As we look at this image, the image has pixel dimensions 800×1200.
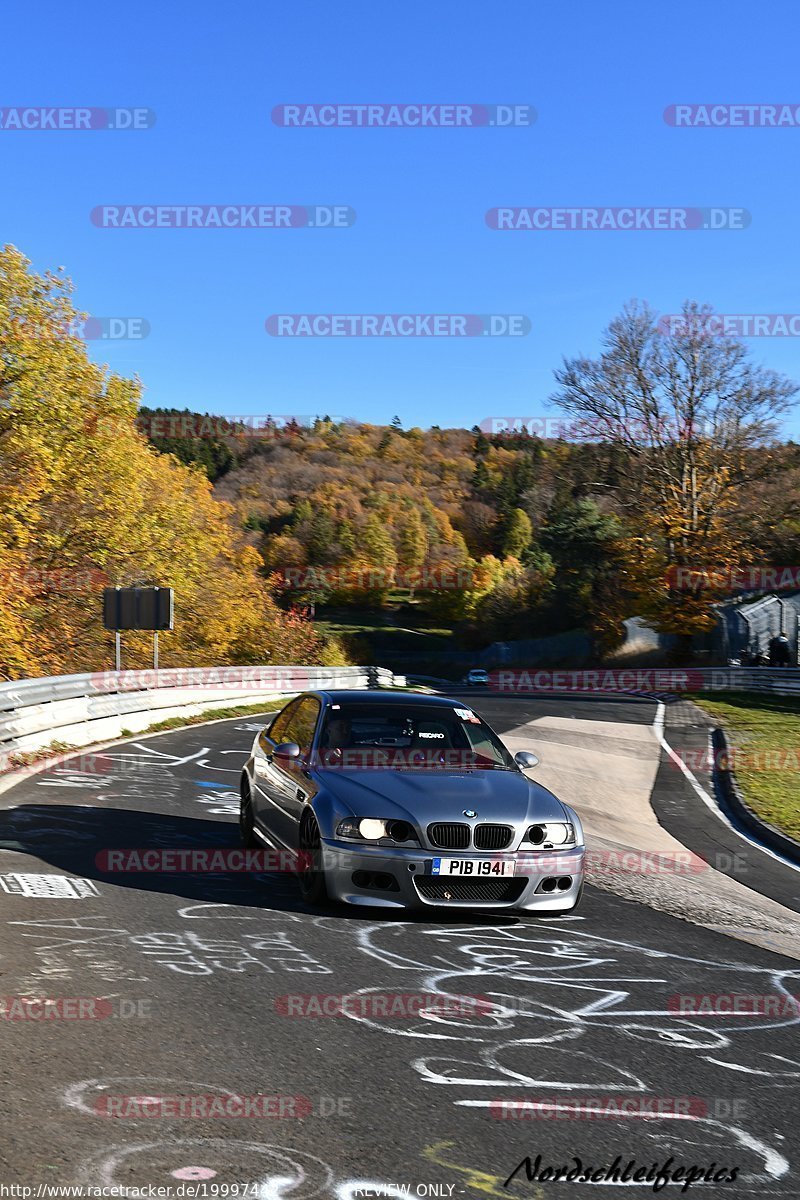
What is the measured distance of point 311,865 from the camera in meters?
7.89

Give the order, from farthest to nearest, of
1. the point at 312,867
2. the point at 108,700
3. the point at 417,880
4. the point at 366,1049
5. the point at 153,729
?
1. the point at 153,729
2. the point at 108,700
3. the point at 312,867
4. the point at 417,880
5. the point at 366,1049

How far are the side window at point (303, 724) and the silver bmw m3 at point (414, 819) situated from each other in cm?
3

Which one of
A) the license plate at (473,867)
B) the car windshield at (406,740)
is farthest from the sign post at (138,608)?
the license plate at (473,867)

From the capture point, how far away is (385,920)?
7.72 m

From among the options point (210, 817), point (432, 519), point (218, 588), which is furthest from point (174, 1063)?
point (432, 519)

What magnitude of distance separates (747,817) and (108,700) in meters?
11.3

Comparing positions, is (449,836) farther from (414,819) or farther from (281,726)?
(281,726)

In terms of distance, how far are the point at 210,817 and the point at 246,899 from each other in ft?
12.8

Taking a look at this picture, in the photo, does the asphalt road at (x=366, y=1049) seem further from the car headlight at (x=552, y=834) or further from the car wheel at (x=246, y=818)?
the car wheel at (x=246, y=818)

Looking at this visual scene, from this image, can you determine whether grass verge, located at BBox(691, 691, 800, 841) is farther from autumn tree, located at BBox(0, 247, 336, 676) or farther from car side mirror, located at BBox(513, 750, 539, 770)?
autumn tree, located at BBox(0, 247, 336, 676)

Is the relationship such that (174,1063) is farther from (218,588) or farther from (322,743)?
(218,588)

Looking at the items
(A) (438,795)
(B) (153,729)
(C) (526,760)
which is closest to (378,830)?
(A) (438,795)

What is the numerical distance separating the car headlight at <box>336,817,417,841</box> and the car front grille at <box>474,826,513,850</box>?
423 mm

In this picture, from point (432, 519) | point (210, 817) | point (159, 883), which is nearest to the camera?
point (159, 883)
